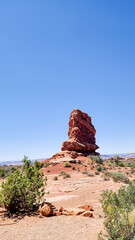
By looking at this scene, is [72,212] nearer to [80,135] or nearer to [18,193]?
[18,193]

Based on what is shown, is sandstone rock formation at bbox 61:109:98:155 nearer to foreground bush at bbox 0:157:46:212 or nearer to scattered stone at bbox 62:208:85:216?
foreground bush at bbox 0:157:46:212

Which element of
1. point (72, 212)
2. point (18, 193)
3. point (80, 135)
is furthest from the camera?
point (80, 135)

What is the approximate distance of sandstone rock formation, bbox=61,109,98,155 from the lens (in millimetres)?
35969

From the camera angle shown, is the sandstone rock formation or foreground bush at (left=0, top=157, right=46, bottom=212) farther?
the sandstone rock formation

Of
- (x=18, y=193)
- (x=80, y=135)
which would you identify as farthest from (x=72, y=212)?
(x=80, y=135)

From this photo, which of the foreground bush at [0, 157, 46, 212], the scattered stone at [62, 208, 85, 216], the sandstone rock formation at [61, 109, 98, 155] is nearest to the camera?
the scattered stone at [62, 208, 85, 216]

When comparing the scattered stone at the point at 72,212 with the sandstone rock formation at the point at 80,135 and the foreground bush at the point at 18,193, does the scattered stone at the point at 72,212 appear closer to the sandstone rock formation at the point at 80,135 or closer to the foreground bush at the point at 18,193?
the foreground bush at the point at 18,193

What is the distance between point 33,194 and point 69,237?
3.41 meters

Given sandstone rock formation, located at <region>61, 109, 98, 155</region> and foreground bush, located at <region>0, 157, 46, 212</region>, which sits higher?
sandstone rock formation, located at <region>61, 109, 98, 155</region>

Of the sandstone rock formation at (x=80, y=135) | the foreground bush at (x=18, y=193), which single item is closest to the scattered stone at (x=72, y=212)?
the foreground bush at (x=18, y=193)

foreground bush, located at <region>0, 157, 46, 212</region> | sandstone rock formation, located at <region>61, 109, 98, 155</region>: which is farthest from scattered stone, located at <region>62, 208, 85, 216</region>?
sandstone rock formation, located at <region>61, 109, 98, 155</region>

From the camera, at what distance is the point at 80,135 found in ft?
128

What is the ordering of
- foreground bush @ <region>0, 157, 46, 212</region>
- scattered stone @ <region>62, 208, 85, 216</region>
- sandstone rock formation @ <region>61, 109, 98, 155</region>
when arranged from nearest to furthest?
scattered stone @ <region>62, 208, 85, 216</region> → foreground bush @ <region>0, 157, 46, 212</region> → sandstone rock formation @ <region>61, 109, 98, 155</region>

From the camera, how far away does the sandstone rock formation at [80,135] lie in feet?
118
